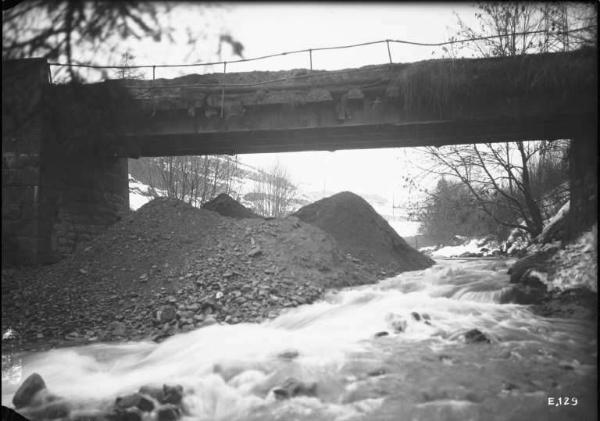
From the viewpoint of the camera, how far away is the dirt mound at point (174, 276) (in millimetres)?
4074

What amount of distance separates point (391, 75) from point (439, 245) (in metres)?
5.86

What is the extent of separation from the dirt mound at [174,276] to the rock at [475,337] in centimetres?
268

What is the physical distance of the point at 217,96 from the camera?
27.0 ft

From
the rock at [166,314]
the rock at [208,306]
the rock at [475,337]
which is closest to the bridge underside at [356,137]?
the rock at [166,314]

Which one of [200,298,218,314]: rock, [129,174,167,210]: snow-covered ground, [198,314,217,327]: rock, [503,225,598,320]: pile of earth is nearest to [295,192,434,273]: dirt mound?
[503,225,598,320]: pile of earth

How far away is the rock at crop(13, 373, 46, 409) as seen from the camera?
7.27ft

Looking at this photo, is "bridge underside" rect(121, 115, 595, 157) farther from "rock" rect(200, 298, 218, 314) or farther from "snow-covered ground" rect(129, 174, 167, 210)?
"rock" rect(200, 298, 218, 314)

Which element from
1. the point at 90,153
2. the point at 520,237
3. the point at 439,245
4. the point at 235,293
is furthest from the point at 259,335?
the point at 520,237

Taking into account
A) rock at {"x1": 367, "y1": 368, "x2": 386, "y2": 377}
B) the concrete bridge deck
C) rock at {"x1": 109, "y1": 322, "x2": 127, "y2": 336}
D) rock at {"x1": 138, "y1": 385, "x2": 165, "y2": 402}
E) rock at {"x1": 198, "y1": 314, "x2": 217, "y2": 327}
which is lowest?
rock at {"x1": 198, "y1": 314, "x2": 217, "y2": 327}

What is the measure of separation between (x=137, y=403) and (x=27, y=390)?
677mm

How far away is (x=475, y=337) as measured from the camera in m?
3.94

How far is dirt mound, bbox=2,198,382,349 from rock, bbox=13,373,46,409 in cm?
54

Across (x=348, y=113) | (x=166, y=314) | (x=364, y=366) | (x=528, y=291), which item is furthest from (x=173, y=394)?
(x=348, y=113)

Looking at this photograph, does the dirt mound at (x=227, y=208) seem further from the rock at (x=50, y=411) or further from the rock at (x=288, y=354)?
the rock at (x=50, y=411)
